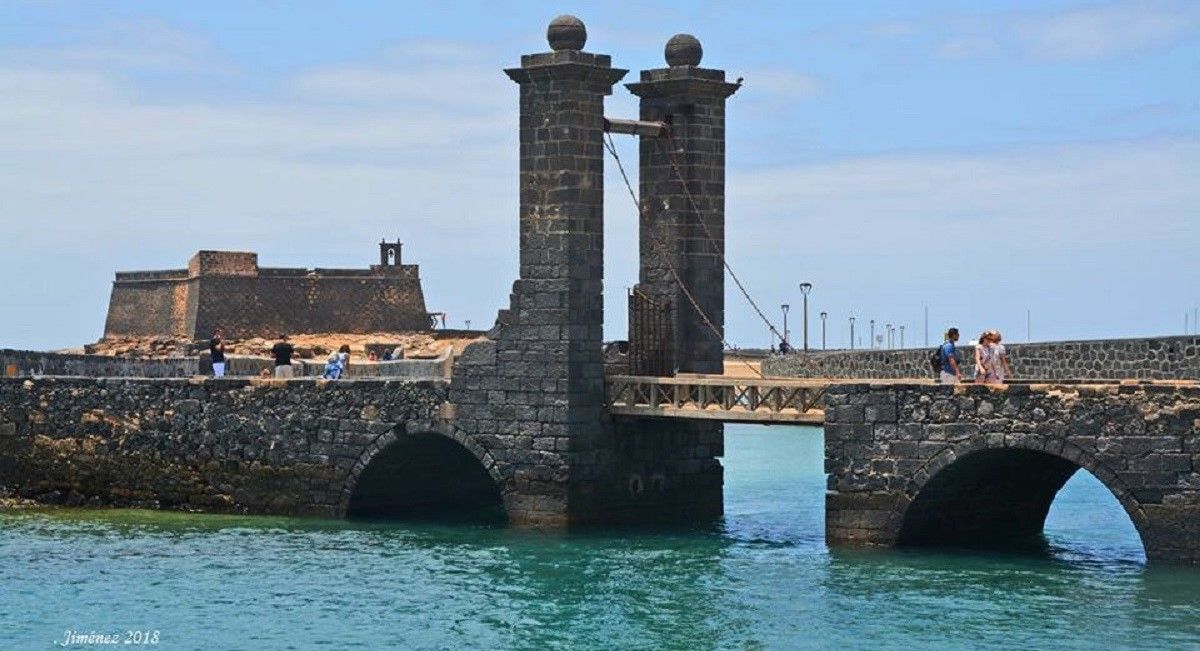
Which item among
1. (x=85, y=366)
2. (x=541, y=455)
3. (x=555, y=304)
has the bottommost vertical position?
(x=541, y=455)

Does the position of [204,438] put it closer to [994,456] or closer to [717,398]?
[717,398]

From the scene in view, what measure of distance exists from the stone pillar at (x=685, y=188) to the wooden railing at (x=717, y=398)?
2.07 metres

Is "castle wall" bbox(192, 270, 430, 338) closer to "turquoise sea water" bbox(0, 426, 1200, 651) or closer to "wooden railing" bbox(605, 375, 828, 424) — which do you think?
"turquoise sea water" bbox(0, 426, 1200, 651)

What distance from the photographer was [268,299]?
74.6 metres

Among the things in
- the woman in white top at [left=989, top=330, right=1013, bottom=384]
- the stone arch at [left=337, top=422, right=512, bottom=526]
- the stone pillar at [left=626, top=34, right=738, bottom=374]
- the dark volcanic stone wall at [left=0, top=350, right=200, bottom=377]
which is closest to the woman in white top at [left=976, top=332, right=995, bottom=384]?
the woman in white top at [left=989, top=330, right=1013, bottom=384]

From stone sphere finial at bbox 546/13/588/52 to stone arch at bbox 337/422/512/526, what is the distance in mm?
6363

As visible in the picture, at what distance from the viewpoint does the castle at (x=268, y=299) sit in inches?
2896

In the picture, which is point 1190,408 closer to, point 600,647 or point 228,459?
point 600,647

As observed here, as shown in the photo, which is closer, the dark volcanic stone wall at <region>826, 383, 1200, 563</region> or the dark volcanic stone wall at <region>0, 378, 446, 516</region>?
the dark volcanic stone wall at <region>826, 383, 1200, 563</region>

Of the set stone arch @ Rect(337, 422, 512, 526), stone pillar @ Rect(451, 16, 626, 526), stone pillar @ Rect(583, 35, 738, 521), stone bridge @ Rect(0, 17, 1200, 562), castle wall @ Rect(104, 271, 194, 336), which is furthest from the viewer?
castle wall @ Rect(104, 271, 194, 336)

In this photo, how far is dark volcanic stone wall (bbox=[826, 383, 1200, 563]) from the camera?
27125mm

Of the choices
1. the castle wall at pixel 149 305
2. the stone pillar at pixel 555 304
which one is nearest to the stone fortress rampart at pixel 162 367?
the stone pillar at pixel 555 304

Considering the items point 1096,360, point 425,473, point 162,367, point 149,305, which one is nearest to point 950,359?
point 425,473

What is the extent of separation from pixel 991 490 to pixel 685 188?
7470 mm
